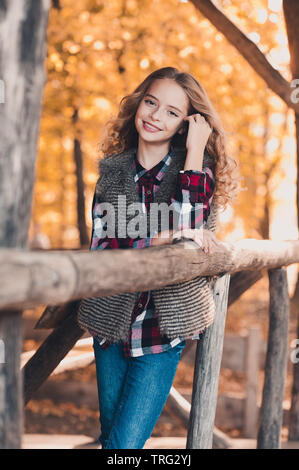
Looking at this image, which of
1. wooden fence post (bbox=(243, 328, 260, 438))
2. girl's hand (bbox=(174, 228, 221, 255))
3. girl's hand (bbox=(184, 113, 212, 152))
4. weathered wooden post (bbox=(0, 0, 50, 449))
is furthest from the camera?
wooden fence post (bbox=(243, 328, 260, 438))

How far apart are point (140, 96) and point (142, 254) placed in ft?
4.04

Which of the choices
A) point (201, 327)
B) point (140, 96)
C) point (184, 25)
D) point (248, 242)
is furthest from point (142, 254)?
point (184, 25)

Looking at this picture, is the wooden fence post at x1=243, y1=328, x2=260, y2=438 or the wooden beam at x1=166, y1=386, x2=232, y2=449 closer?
the wooden beam at x1=166, y1=386, x2=232, y2=449

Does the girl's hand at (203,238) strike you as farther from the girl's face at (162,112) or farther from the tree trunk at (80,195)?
the tree trunk at (80,195)

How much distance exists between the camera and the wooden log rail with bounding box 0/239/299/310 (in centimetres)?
134

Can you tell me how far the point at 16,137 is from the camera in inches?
58.2

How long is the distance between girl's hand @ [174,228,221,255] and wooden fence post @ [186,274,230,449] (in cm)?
39

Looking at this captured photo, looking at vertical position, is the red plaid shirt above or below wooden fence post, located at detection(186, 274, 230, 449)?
above

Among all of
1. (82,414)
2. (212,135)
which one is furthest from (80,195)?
(212,135)

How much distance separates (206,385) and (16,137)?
1.55 metres

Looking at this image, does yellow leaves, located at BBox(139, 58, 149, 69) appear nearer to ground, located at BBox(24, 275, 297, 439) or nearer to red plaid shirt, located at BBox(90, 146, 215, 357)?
ground, located at BBox(24, 275, 297, 439)

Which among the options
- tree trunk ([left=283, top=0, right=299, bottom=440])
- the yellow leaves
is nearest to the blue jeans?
tree trunk ([left=283, top=0, right=299, bottom=440])

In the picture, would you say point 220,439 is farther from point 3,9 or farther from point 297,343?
point 3,9

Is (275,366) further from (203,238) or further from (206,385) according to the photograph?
(203,238)
